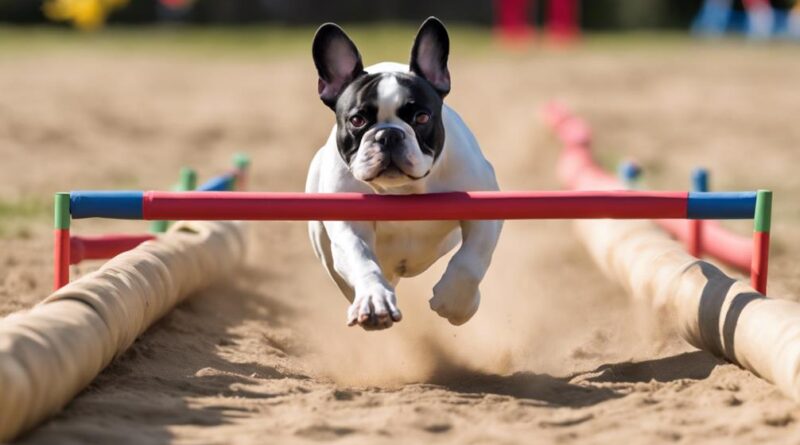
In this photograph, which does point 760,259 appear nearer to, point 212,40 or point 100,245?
point 100,245

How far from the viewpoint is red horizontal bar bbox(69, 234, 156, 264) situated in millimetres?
7473

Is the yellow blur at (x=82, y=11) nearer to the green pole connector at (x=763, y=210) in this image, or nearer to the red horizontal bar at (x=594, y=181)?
the red horizontal bar at (x=594, y=181)

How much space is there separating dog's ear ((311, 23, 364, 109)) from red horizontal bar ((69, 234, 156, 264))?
1.93 meters

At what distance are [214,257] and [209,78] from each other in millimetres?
14114

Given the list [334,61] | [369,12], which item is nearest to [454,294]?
[334,61]

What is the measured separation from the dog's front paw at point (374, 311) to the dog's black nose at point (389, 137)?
1.90 feet

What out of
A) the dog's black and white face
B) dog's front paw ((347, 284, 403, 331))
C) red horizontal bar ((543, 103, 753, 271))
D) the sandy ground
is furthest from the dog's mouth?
red horizontal bar ((543, 103, 753, 271))

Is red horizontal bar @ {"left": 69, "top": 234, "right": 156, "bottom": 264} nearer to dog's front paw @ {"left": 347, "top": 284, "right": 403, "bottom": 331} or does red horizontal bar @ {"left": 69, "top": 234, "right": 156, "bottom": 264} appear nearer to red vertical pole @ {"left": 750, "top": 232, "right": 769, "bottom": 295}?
dog's front paw @ {"left": 347, "top": 284, "right": 403, "bottom": 331}

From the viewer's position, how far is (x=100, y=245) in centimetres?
764

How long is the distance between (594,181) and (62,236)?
602cm

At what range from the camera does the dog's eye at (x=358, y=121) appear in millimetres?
5926

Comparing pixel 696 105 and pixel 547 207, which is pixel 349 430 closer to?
pixel 547 207

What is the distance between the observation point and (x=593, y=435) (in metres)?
4.96

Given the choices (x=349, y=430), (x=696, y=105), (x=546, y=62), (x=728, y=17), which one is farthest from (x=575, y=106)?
(x=728, y=17)
